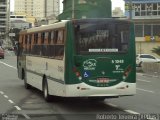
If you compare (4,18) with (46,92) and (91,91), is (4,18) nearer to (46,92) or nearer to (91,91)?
(46,92)

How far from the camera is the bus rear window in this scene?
13750 millimetres

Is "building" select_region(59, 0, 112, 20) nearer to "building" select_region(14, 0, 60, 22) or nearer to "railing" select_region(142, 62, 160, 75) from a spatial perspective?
"railing" select_region(142, 62, 160, 75)

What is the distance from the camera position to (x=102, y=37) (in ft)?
45.6

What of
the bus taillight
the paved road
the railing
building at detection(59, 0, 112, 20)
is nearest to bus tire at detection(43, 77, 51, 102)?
the paved road

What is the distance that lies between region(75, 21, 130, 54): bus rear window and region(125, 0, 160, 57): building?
5733 centimetres

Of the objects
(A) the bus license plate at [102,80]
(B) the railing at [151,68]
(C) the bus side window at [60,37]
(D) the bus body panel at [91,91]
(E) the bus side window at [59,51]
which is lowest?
(B) the railing at [151,68]

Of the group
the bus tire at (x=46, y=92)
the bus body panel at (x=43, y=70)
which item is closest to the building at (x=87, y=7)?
the bus body panel at (x=43, y=70)

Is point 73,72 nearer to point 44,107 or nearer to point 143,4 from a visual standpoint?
point 44,107

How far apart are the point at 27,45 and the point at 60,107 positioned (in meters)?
6.17

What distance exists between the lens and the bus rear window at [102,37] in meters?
13.8

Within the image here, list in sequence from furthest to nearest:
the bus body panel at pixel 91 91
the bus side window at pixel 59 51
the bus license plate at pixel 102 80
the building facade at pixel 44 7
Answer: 1. the building facade at pixel 44 7
2. the bus side window at pixel 59 51
3. the bus license plate at pixel 102 80
4. the bus body panel at pixel 91 91

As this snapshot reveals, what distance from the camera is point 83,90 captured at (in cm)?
1348

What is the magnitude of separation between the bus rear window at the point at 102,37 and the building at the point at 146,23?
2257 inches

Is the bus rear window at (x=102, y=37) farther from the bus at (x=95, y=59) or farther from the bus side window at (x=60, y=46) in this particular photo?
the bus side window at (x=60, y=46)
